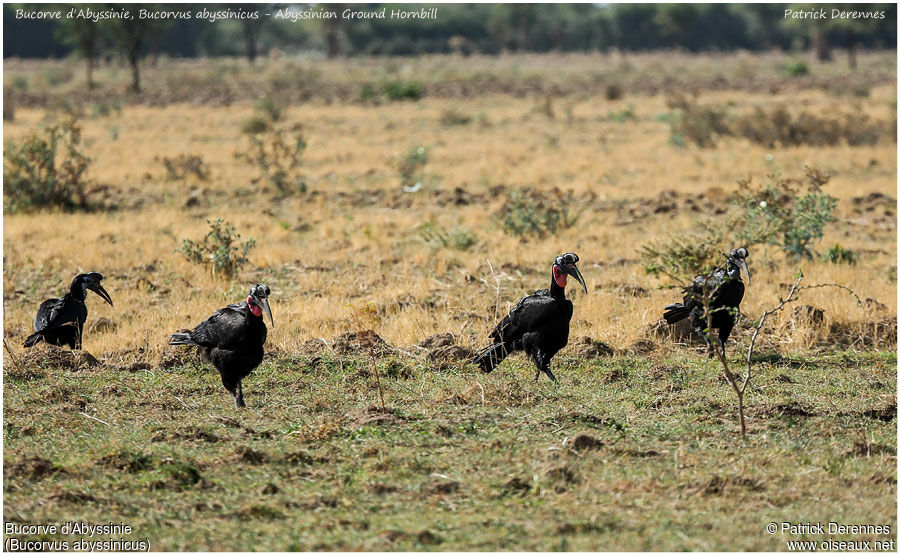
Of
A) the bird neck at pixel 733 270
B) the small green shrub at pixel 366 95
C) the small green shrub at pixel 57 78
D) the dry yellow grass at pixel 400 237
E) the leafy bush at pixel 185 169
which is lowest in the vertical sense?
the dry yellow grass at pixel 400 237

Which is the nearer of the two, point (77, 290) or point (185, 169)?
point (77, 290)

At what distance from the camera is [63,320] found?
938cm

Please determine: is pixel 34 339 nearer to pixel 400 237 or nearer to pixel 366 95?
pixel 400 237

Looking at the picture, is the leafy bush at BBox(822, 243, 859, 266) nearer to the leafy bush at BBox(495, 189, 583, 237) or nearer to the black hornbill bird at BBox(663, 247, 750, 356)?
the leafy bush at BBox(495, 189, 583, 237)

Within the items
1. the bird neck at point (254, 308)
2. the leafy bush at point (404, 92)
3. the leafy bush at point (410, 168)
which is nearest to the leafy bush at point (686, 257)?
the bird neck at point (254, 308)

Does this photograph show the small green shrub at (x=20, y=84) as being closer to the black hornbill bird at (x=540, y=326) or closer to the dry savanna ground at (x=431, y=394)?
the dry savanna ground at (x=431, y=394)

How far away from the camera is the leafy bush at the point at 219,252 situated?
12.7 meters

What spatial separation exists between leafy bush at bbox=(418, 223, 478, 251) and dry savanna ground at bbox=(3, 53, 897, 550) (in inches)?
3.8

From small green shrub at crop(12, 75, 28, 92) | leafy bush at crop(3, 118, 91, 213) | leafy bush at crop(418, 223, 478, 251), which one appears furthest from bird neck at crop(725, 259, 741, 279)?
small green shrub at crop(12, 75, 28, 92)

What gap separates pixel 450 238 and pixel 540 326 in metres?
6.23

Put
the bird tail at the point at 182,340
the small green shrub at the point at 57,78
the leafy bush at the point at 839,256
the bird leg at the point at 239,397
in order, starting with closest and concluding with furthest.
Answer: the bird leg at the point at 239,397, the bird tail at the point at 182,340, the leafy bush at the point at 839,256, the small green shrub at the point at 57,78

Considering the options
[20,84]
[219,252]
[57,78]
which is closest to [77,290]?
[219,252]

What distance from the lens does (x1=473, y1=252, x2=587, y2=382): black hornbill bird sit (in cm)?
832

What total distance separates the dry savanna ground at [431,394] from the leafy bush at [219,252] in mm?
211
